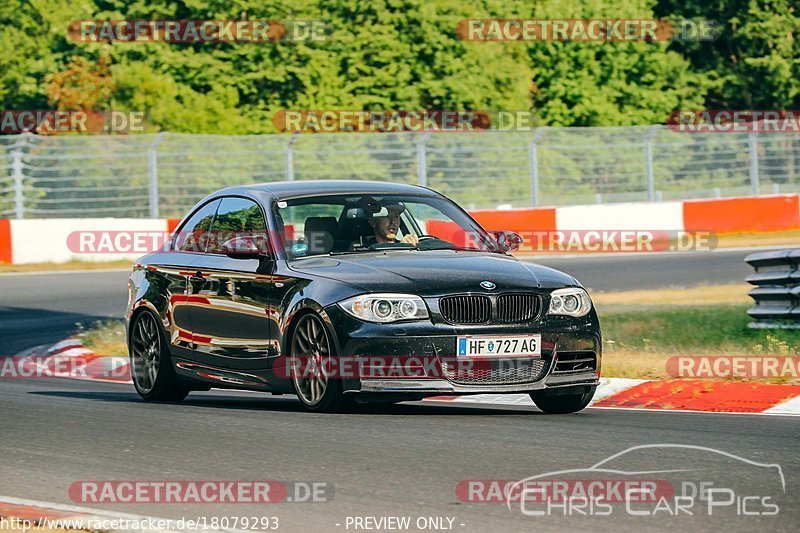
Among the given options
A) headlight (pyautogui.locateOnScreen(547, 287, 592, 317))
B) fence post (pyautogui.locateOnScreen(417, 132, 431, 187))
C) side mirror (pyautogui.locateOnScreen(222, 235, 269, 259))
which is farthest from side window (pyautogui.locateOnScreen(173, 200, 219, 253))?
fence post (pyautogui.locateOnScreen(417, 132, 431, 187))

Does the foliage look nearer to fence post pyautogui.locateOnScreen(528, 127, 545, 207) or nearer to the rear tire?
fence post pyautogui.locateOnScreen(528, 127, 545, 207)

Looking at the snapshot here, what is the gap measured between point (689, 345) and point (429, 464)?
6.87m

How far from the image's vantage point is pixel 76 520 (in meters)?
6.59

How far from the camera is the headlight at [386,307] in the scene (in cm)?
965

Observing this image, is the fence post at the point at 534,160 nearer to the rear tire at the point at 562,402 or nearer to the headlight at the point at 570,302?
the rear tire at the point at 562,402

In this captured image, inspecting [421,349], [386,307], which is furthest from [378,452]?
[386,307]

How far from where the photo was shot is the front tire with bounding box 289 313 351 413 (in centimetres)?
985

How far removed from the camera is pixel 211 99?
41125mm

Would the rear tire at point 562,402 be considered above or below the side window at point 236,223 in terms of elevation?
below

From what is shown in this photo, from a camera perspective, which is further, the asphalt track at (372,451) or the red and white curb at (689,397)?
the red and white curb at (689,397)

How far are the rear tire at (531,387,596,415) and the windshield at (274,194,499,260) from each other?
1.21 meters

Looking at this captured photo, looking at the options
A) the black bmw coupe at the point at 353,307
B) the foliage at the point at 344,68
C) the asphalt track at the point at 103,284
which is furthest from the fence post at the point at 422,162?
the black bmw coupe at the point at 353,307

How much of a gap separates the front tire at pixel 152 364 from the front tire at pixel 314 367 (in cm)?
181

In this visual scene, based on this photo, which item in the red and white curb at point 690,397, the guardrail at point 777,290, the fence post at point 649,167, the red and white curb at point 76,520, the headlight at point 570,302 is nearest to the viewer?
the red and white curb at point 76,520
